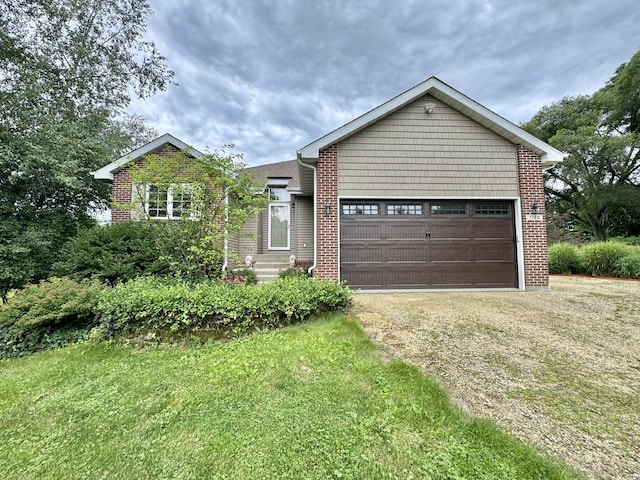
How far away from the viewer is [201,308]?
3996 mm

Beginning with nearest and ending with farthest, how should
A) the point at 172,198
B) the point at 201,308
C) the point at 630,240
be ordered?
the point at 201,308
the point at 172,198
the point at 630,240

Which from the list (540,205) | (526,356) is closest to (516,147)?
(540,205)

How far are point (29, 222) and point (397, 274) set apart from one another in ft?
36.9

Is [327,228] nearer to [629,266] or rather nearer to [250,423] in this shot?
[250,423]

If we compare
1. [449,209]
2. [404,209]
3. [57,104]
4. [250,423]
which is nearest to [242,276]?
[404,209]

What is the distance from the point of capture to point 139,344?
13.1 feet

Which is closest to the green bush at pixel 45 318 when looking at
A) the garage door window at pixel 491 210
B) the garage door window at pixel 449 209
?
the garage door window at pixel 449 209

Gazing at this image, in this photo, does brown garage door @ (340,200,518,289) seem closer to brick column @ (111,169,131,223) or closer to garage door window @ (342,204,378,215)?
garage door window @ (342,204,378,215)

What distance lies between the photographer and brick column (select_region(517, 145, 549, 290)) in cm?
695

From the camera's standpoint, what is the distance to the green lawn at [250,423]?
1.72 metres

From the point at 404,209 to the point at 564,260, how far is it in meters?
9.03

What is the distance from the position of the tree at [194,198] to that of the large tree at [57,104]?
4.77 m

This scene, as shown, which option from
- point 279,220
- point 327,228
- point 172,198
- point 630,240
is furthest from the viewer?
point 630,240

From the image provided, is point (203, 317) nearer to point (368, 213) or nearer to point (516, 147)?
point (368, 213)
